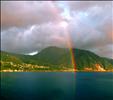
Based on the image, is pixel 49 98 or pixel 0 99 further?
pixel 49 98

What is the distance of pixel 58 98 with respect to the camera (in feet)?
334

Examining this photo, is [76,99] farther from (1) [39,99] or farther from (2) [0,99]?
(2) [0,99]

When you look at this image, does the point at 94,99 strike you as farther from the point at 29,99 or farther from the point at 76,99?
the point at 29,99

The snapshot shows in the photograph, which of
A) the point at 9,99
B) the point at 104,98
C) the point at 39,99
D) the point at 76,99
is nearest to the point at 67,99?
the point at 76,99

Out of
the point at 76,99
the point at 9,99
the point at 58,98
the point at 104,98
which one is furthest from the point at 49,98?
the point at 104,98

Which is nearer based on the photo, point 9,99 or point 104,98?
point 9,99

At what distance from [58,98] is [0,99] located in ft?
98.3

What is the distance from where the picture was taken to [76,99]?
100 meters

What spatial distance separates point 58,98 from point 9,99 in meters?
25.6

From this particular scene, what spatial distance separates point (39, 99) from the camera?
3875 inches

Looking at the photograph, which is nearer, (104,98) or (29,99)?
(29,99)

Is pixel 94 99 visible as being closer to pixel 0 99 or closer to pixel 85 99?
pixel 85 99

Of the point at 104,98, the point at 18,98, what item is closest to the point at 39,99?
the point at 18,98

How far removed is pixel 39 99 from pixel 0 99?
1963 centimetres
